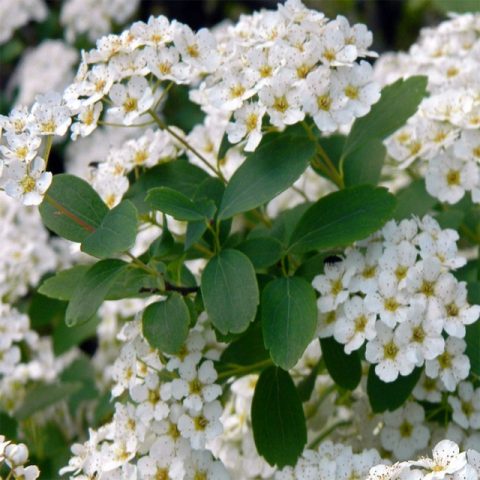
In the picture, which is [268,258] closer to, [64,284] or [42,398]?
[64,284]

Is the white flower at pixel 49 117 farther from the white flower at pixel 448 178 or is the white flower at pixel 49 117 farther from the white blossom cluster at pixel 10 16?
the white blossom cluster at pixel 10 16

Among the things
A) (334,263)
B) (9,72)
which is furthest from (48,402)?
(9,72)

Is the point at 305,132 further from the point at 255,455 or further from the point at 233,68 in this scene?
the point at 255,455

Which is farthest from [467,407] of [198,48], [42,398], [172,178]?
[42,398]

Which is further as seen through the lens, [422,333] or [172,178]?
[172,178]

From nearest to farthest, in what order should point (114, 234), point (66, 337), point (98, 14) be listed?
point (114, 234) < point (66, 337) < point (98, 14)

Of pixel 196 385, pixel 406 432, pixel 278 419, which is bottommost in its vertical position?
pixel 406 432
